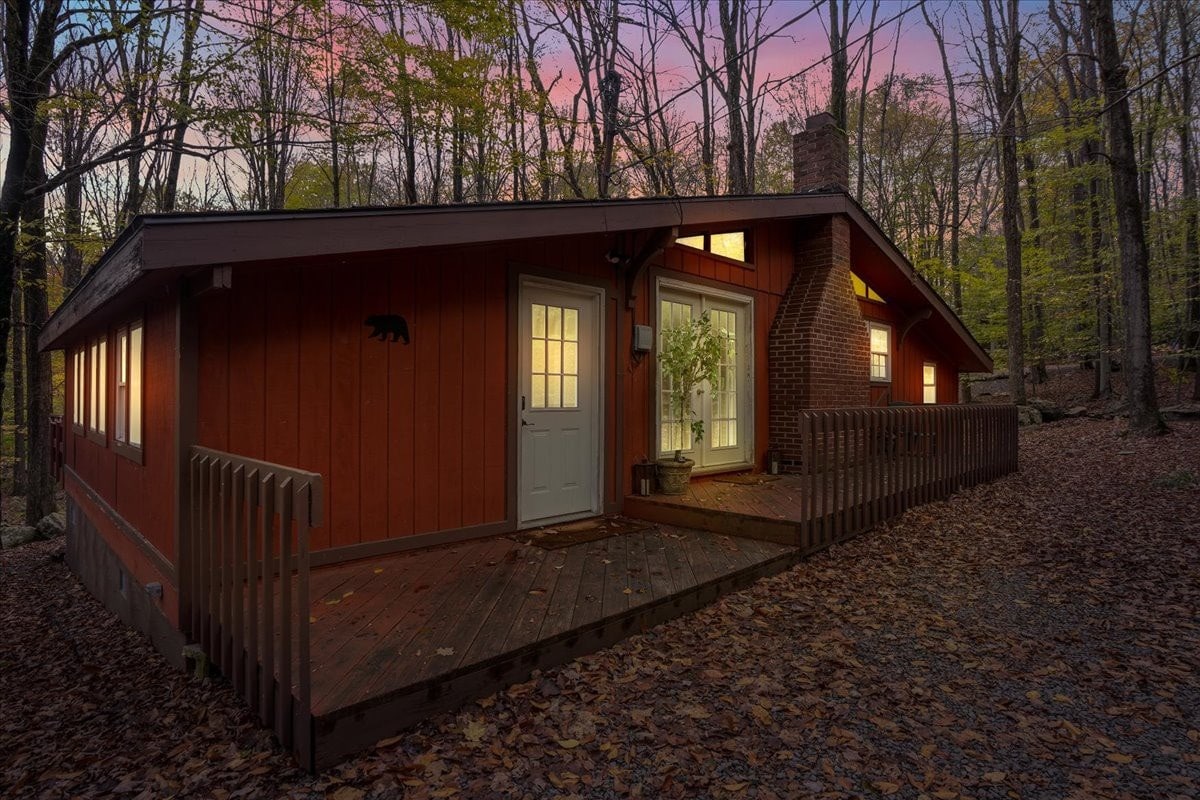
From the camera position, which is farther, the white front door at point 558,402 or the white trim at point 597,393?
the white trim at point 597,393

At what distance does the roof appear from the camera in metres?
2.82

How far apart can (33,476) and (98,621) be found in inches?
272

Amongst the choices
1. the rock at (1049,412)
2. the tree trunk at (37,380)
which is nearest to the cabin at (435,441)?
the tree trunk at (37,380)

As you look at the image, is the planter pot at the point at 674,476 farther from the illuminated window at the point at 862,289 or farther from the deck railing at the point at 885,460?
the illuminated window at the point at 862,289

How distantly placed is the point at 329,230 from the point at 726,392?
4.86 meters

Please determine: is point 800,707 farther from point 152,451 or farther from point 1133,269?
point 1133,269

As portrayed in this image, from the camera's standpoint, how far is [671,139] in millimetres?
14672

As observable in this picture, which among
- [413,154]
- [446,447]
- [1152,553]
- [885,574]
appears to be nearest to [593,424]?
[446,447]

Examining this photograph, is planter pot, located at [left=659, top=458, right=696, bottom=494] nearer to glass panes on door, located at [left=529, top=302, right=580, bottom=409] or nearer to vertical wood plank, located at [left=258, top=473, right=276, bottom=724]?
glass panes on door, located at [left=529, top=302, right=580, bottom=409]

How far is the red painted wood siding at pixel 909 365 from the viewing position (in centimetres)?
947

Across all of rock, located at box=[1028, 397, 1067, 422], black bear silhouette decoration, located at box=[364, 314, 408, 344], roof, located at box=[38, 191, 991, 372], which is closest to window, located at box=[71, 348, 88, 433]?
roof, located at box=[38, 191, 991, 372]

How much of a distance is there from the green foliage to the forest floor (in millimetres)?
2061

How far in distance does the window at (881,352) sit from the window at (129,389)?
8.91 meters

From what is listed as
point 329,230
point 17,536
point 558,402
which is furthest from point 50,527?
point 329,230
